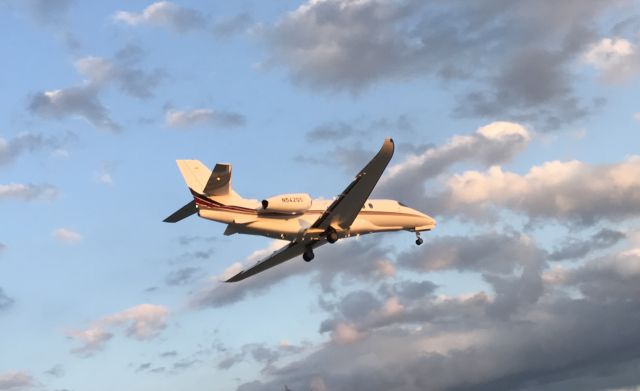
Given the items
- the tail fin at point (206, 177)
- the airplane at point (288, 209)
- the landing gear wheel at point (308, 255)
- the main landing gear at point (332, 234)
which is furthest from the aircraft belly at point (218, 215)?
the landing gear wheel at point (308, 255)

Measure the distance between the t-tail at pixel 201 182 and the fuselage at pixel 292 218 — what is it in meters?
0.45

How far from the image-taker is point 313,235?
58.8 m

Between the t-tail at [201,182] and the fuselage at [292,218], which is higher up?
the t-tail at [201,182]

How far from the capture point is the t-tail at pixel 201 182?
53312 millimetres

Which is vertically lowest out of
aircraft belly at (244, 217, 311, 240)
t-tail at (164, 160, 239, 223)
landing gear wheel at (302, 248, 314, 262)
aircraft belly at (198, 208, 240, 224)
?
landing gear wheel at (302, 248, 314, 262)

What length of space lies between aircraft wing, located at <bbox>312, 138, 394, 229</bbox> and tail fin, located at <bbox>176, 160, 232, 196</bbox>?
22.5ft

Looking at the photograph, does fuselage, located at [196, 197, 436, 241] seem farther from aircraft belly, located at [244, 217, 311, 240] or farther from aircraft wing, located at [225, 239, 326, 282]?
aircraft wing, located at [225, 239, 326, 282]

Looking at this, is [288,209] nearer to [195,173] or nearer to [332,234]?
[332,234]

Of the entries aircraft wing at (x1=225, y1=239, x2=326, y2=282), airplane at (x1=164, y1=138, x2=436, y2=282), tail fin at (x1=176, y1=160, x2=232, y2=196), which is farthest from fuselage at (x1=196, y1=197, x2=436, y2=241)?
aircraft wing at (x1=225, y1=239, x2=326, y2=282)

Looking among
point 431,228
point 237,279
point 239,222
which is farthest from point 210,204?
point 431,228

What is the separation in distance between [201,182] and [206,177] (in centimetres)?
61

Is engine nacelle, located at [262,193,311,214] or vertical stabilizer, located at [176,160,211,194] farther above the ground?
vertical stabilizer, located at [176,160,211,194]

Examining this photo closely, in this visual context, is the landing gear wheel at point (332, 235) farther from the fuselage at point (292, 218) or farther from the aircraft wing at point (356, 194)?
the aircraft wing at point (356, 194)

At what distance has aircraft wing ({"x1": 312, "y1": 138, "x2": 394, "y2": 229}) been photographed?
52.1 metres
